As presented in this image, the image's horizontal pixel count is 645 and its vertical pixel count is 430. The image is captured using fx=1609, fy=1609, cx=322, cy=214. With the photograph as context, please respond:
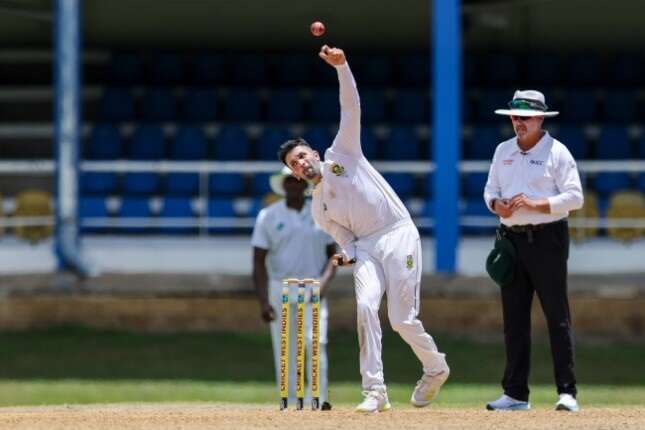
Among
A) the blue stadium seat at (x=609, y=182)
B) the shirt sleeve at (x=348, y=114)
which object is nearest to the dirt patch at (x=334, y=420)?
the shirt sleeve at (x=348, y=114)

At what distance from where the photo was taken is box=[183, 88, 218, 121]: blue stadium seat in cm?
2086

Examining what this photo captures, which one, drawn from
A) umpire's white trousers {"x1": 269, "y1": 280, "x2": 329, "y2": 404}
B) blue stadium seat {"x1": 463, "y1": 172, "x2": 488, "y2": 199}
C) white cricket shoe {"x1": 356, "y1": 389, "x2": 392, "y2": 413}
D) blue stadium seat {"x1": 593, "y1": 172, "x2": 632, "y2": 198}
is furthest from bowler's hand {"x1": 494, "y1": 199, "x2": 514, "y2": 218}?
blue stadium seat {"x1": 593, "y1": 172, "x2": 632, "y2": 198}

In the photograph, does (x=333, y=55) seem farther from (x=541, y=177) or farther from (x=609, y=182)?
(x=609, y=182)

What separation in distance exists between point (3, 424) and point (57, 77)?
7.10 m

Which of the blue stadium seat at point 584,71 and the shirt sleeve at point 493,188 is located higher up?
the blue stadium seat at point 584,71

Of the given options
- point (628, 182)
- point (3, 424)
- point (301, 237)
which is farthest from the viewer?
point (628, 182)

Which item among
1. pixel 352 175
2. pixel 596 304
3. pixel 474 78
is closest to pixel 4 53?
pixel 474 78

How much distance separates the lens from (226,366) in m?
14.4

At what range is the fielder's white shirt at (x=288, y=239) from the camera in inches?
468

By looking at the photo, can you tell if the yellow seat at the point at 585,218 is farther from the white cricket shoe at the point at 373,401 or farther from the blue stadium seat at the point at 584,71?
the white cricket shoe at the point at 373,401

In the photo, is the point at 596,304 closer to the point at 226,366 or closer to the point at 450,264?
the point at 450,264

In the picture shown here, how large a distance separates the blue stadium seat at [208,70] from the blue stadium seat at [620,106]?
5102mm

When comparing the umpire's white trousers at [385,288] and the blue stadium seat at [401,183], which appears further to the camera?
the blue stadium seat at [401,183]

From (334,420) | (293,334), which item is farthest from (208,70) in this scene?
(334,420)
